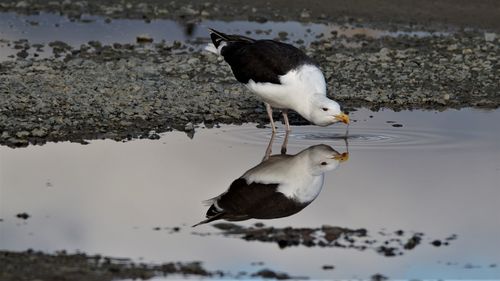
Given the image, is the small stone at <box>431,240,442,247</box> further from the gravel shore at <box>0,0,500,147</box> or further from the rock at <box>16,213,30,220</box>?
the gravel shore at <box>0,0,500,147</box>

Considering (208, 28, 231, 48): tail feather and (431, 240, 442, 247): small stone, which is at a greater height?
(208, 28, 231, 48): tail feather

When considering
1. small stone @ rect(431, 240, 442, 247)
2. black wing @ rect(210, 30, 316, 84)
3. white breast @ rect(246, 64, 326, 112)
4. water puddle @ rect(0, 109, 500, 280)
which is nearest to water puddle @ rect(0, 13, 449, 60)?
black wing @ rect(210, 30, 316, 84)

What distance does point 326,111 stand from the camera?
1212cm

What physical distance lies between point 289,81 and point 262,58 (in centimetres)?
50

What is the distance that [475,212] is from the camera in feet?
33.0

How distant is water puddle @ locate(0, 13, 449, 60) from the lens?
19.0m

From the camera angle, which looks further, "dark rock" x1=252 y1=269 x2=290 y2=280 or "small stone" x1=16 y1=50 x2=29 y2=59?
"small stone" x1=16 y1=50 x2=29 y2=59

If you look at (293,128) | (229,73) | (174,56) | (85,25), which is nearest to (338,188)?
(293,128)

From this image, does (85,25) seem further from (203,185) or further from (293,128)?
(203,185)

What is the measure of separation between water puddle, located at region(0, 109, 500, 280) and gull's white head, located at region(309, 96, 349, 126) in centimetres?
33

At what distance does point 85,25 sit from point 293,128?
7841mm

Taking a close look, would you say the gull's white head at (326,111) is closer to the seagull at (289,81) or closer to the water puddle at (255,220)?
the seagull at (289,81)

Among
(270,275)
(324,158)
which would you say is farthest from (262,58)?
(270,275)

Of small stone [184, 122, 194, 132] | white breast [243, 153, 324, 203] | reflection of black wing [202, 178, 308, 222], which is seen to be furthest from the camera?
small stone [184, 122, 194, 132]
